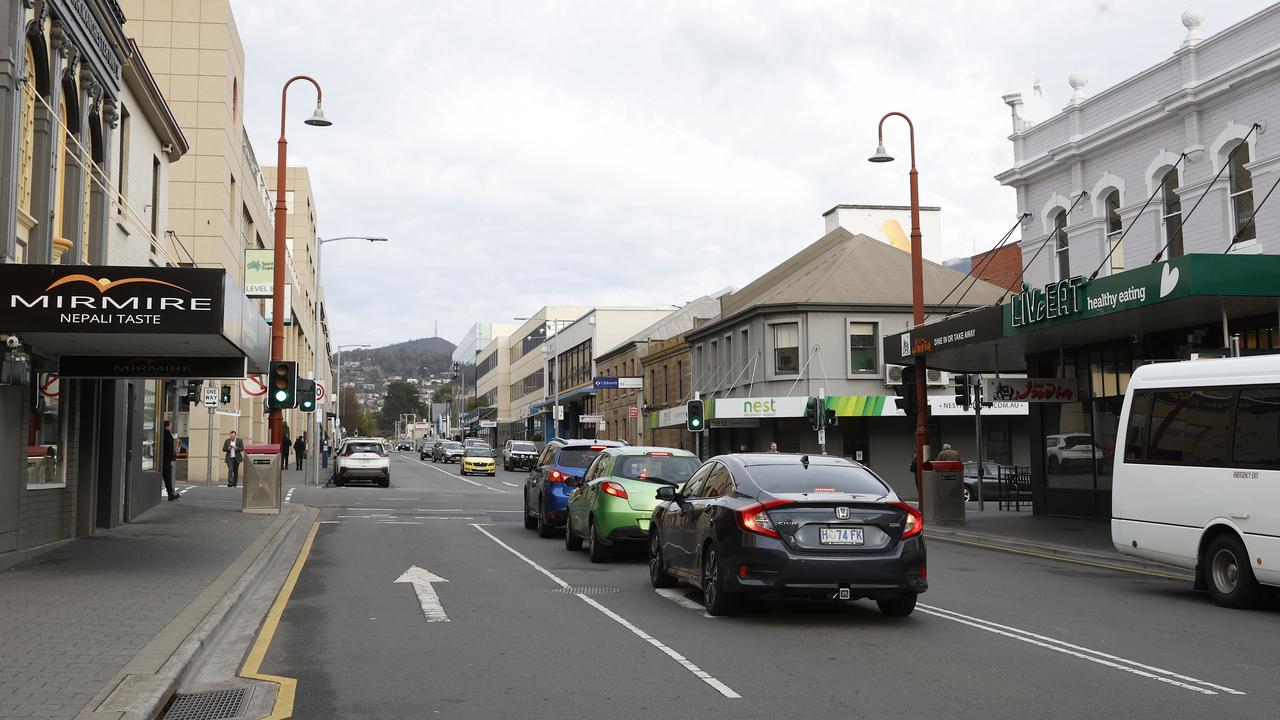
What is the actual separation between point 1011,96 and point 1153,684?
2335cm

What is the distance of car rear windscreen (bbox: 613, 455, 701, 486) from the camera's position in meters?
16.4

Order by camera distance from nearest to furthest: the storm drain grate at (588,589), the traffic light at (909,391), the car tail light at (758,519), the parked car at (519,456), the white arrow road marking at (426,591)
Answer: the car tail light at (758,519)
the white arrow road marking at (426,591)
the storm drain grate at (588,589)
the traffic light at (909,391)
the parked car at (519,456)

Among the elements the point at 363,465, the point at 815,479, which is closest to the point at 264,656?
the point at 815,479

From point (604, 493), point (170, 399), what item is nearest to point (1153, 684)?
point (604, 493)

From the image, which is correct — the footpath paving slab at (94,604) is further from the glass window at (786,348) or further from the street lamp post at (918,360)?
the glass window at (786,348)

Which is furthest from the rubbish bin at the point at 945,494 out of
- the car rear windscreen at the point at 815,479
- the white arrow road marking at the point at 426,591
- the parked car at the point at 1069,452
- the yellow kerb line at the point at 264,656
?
the yellow kerb line at the point at 264,656

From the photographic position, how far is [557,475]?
20500 millimetres

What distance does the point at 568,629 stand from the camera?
10391 millimetres

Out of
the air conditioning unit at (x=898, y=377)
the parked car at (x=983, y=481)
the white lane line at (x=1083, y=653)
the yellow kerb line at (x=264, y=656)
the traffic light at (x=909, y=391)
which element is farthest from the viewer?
the air conditioning unit at (x=898, y=377)

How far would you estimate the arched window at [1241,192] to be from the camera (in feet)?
69.9

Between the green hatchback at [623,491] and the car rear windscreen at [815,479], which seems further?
the green hatchback at [623,491]

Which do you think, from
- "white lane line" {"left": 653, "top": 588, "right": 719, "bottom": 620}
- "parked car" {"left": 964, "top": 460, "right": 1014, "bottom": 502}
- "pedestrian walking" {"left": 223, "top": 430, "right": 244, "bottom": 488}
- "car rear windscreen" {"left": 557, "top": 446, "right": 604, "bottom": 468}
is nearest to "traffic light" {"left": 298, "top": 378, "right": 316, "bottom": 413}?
"car rear windscreen" {"left": 557, "top": 446, "right": 604, "bottom": 468}

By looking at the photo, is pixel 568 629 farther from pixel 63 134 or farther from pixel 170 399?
pixel 170 399

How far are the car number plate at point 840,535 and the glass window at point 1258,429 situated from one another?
4.46 meters
